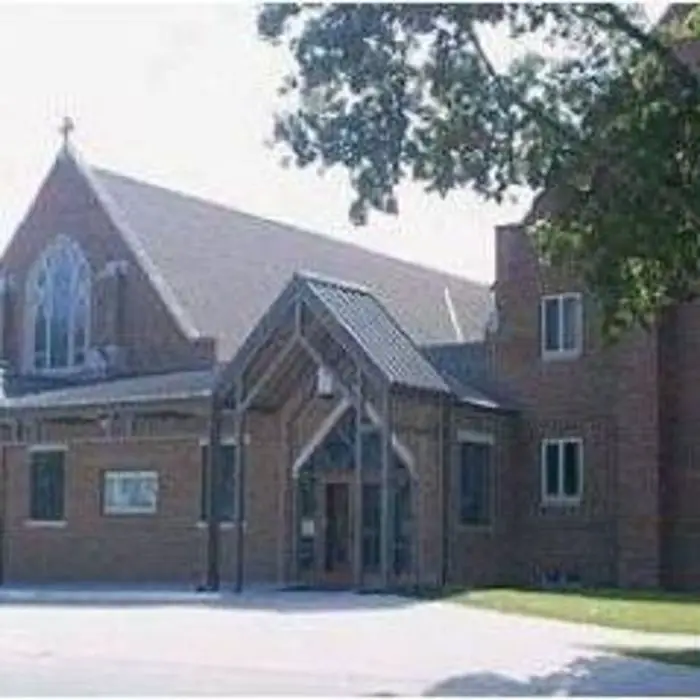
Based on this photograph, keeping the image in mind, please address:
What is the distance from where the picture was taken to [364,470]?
111 ft

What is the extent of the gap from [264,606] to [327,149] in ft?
30.7

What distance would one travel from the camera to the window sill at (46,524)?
3856 centimetres

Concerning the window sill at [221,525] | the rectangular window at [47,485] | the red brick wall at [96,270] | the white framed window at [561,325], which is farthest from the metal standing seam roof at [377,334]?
the rectangular window at [47,485]

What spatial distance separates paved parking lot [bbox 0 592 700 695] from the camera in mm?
16391

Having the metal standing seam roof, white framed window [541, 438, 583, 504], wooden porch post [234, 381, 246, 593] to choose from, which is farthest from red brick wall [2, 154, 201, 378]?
white framed window [541, 438, 583, 504]

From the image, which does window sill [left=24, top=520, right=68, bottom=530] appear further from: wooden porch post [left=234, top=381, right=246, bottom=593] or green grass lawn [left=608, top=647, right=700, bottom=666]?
green grass lawn [left=608, top=647, right=700, bottom=666]

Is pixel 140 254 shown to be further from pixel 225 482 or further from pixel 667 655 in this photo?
pixel 667 655

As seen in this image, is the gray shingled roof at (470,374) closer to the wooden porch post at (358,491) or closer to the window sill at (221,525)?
the wooden porch post at (358,491)

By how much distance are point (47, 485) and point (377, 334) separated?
439 inches

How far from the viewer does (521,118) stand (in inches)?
854

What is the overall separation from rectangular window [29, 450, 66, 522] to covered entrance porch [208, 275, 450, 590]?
17.6ft

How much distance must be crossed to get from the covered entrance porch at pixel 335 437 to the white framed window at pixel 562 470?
3088mm

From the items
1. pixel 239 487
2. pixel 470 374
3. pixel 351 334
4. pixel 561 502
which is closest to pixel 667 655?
pixel 351 334

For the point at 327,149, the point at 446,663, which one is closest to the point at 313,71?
the point at 327,149
